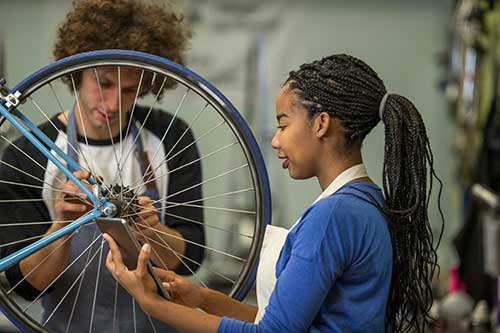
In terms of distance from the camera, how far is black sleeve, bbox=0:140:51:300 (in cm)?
173

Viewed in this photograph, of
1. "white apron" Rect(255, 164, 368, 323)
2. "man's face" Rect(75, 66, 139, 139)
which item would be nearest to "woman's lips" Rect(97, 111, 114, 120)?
"man's face" Rect(75, 66, 139, 139)

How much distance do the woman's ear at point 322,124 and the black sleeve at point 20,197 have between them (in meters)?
0.59

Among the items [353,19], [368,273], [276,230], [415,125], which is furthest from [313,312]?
[353,19]

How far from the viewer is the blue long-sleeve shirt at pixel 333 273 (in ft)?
4.37

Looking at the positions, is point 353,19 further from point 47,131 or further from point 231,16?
point 47,131

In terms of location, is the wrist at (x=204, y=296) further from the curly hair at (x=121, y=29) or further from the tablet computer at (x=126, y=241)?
the curly hair at (x=121, y=29)

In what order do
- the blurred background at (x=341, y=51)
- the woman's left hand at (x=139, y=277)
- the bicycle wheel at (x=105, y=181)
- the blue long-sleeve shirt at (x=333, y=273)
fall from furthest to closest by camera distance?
1. the blurred background at (x=341, y=51)
2. the bicycle wheel at (x=105, y=181)
3. the woman's left hand at (x=139, y=277)
4. the blue long-sleeve shirt at (x=333, y=273)

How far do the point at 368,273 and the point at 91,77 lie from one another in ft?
2.15

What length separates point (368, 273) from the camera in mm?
1381

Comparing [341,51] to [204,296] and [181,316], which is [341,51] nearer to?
[204,296]

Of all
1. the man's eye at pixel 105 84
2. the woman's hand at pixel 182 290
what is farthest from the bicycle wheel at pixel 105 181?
the woman's hand at pixel 182 290

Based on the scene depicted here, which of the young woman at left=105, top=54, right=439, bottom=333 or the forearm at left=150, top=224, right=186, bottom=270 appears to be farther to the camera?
the forearm at left=150, top=224, right=186, bottom=270

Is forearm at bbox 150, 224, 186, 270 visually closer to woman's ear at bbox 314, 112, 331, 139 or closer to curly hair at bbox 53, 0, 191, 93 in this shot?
curly hair at bbox 53, 0, 191, 93

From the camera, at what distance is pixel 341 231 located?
4.43ft
